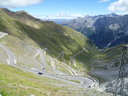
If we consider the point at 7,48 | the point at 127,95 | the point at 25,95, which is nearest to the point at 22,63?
the point at 7,48

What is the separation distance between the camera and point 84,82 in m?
98.8

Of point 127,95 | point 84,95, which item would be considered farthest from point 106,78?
point 84,95

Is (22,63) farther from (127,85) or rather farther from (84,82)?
(127,85)

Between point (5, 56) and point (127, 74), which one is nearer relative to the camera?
point (5, 56)

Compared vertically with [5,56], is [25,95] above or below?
below

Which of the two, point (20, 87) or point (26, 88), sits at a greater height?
point (20, 87)

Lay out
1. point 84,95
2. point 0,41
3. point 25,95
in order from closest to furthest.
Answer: point 25,95 → point 84,95 → point 0,41

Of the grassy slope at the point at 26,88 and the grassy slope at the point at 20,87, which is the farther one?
the grassy slope at the point at 26,88

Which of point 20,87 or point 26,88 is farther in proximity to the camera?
point 26,88

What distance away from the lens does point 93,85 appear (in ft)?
315

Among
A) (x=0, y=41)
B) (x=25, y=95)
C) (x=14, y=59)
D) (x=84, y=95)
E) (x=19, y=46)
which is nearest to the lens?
(x=25, y=95)

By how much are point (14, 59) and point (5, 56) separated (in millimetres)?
5023

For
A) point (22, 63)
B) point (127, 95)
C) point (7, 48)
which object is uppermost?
point (7, 48)

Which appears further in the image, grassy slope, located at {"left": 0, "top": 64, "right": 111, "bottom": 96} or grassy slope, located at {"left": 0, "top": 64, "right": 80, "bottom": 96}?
grassy slope, located at {"left": 0, "top": 64, "right": 111, "bottom": 96}
